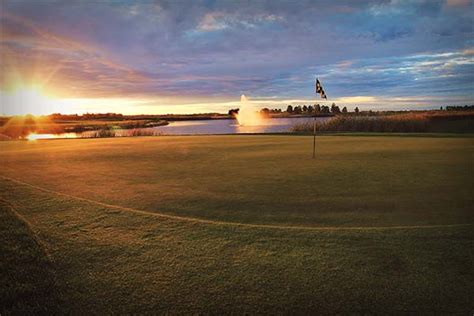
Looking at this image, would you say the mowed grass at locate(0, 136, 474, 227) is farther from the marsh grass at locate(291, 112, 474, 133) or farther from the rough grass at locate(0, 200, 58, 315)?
the marsh grass at locate(291, 112, 474, 133)

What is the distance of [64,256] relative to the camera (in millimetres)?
3668

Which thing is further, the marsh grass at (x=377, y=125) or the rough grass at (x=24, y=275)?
the marsh grass at (x=377, y=125)

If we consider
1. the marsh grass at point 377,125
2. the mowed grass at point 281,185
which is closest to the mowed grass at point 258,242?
the mowed grass at point 281,185

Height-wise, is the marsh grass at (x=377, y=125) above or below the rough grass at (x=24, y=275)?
above

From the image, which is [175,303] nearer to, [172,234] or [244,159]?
[172,234]

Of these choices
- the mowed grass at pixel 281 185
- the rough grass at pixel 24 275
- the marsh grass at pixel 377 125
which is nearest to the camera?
the rough grass at pixel 24 275

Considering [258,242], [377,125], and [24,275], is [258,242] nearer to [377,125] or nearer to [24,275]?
[24,275]

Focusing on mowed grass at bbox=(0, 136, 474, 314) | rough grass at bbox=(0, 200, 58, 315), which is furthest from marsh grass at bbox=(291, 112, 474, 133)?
rough grass at bbox=(0, 200, 58, 315)

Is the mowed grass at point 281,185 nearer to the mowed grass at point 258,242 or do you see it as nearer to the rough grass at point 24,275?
the mowed grass at point 258,242

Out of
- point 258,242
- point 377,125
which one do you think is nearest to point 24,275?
point 258,242

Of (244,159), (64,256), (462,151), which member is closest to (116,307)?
(64,256)

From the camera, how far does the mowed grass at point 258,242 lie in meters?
2.90

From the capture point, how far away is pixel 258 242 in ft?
12.9

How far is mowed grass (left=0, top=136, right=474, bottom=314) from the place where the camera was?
114 inches
